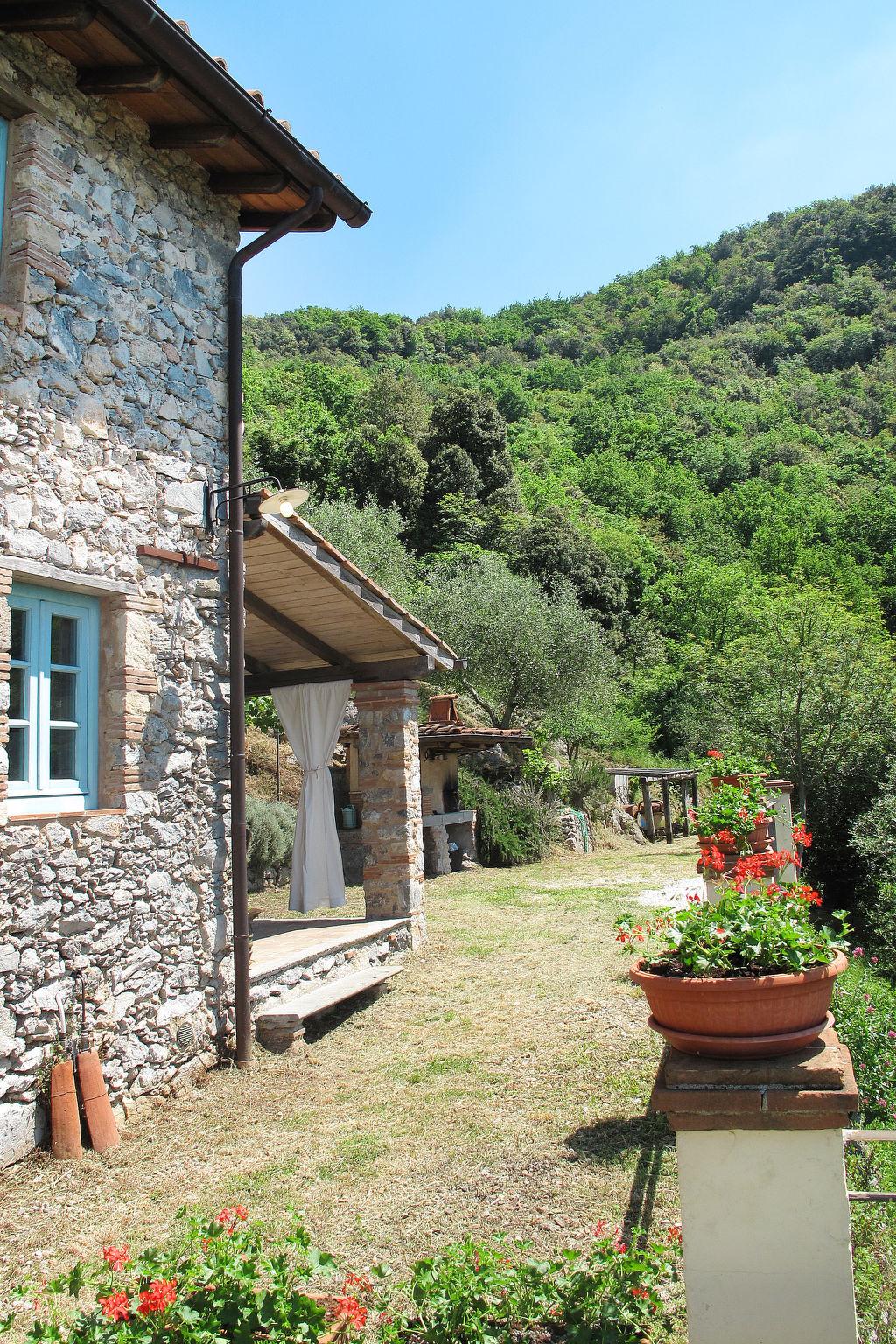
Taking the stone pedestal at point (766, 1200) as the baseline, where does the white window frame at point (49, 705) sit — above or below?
above

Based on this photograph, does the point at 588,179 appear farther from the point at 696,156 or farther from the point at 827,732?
the point at 827,732

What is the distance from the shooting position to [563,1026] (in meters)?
6.53

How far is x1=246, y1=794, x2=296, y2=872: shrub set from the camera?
1297 cm

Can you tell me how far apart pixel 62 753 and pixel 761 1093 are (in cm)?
425

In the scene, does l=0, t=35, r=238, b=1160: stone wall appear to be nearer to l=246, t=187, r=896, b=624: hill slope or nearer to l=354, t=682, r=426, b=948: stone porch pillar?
l=354, t=682, r=426, b=948: stone porch pillar

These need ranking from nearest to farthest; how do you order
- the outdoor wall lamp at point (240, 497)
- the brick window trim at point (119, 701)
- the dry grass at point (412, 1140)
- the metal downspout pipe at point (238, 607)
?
1. the dry grass at point (412, 1140)
2. the brick window trim at point (119, 701)
3. the metal downspout pipe at point (238, 607)
4. the outdoor wall lamp at point (240, 497)

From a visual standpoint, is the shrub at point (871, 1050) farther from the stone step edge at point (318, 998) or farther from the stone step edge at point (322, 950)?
the stone step edge at point (322, 950)

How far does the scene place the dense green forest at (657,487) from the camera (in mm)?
16984

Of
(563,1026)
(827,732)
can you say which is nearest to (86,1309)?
(563,1026)

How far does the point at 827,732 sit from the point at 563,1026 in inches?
439

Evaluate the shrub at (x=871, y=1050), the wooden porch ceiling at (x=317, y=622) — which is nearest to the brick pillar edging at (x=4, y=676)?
the wooden porch ceiling at (x=317, y=622)

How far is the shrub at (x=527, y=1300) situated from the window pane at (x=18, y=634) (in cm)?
360

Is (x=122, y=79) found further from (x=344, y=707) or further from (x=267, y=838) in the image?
(x=267, y=838)

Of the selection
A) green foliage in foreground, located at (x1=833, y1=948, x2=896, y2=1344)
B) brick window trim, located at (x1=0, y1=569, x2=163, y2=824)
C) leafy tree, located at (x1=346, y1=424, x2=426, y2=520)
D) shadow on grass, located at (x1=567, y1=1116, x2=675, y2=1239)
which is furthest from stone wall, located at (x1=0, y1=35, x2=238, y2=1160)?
leafy tree, located at (x1=346, y1=424, x2=426, y2=520)
